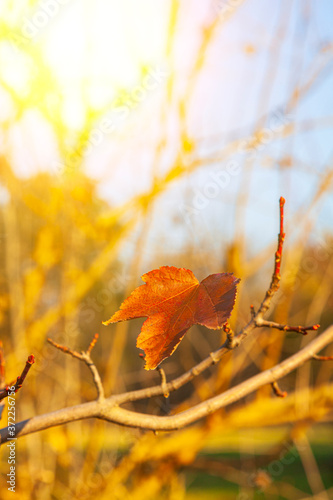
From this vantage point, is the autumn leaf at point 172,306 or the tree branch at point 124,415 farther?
the tree branch at point 124,415

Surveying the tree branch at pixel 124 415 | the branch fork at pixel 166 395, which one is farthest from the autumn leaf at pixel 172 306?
the tree branch at pixel 124 415

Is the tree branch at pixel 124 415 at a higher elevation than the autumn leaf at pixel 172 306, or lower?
lower

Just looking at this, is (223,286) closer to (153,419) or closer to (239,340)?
(239,340)

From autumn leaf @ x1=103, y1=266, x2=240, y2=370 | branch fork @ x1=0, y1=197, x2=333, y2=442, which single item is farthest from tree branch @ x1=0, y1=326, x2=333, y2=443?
autumn leaf @ x1=103, y1=266, x2=240, y2=370

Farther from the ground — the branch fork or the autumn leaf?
the autumn leaf

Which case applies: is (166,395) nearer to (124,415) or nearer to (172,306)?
(124,415)

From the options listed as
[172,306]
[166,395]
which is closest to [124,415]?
[166,395]

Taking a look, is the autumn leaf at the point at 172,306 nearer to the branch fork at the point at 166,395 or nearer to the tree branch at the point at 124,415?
the branch fork at the point at 166,395

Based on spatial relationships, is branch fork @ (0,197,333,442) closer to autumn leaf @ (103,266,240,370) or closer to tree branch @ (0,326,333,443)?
tree branch @ (0,326,333,443)

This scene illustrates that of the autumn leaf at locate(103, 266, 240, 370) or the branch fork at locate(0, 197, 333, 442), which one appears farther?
the branch fork at locate(0, 197, 333, 442)
